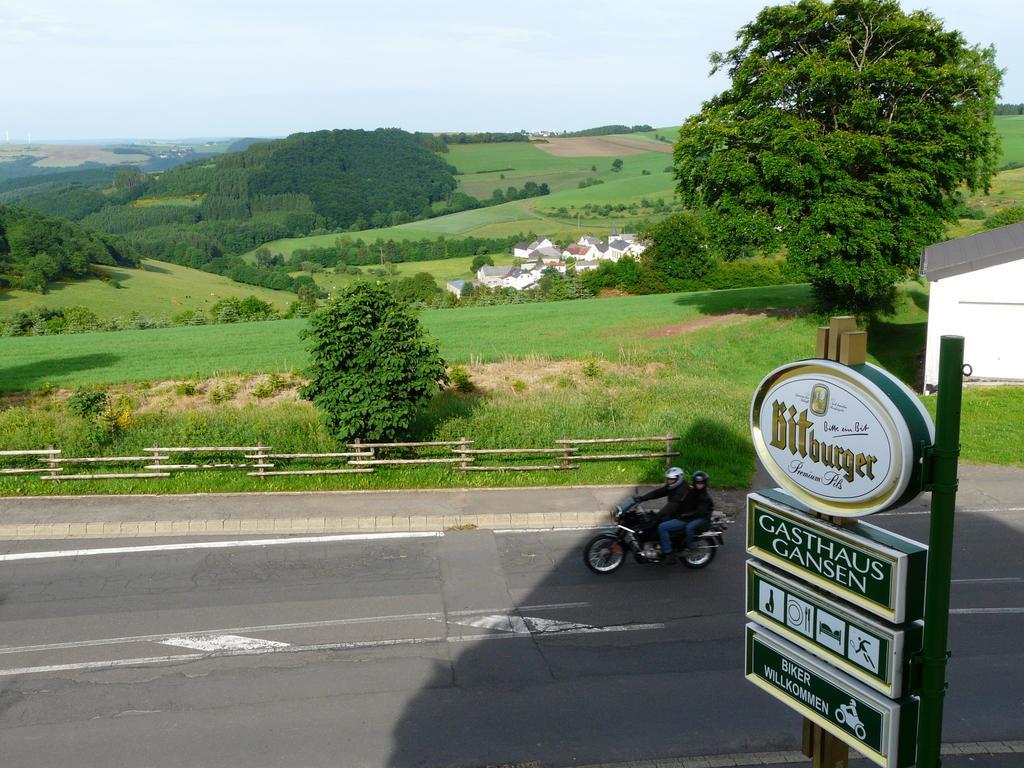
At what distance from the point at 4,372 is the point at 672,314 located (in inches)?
986

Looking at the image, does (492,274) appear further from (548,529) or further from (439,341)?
(548,529)

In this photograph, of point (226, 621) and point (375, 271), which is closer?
point (226, 621)

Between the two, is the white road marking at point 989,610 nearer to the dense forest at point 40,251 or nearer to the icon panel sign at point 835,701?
the icon panel sign at point 835,701

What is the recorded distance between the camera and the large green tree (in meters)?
27.2

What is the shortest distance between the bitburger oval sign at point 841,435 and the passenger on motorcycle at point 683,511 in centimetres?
703

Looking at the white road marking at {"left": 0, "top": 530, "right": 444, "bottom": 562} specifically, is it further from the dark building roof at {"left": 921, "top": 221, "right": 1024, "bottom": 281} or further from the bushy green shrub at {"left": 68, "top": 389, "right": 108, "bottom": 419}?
the dark building roof at {"left": 921, "top": 221, "right": 1024, "bottom": 281}

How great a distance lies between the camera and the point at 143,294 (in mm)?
76938

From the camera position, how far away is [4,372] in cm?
2788

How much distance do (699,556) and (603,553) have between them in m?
1.41

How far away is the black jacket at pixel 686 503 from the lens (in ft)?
41.1

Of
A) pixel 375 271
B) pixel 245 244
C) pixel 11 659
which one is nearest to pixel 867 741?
pixel 11 659

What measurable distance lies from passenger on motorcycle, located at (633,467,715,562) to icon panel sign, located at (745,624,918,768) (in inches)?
263

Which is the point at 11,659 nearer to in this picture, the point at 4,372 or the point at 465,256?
the point at 4,372

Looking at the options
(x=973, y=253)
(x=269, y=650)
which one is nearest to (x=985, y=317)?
(x=973, y=253)
